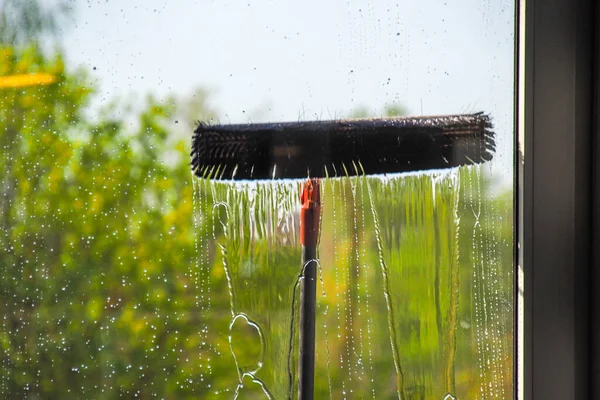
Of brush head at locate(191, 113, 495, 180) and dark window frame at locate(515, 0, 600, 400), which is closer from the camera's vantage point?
brush head at locate(191, 113, 495, 180)

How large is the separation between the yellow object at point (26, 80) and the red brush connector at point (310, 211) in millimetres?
420

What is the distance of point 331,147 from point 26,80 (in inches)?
18.8

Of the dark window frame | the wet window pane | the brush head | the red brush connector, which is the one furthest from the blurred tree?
the dark window frame

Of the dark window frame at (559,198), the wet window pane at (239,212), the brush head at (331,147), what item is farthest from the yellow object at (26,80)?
the dark window frame at (559,198)

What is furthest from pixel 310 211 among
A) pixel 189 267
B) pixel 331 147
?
pixel 189 267

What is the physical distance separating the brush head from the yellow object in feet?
0.75

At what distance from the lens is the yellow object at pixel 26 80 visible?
2.67ft

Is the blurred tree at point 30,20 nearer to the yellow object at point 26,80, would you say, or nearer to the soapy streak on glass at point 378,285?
the yellow object at point 26,80

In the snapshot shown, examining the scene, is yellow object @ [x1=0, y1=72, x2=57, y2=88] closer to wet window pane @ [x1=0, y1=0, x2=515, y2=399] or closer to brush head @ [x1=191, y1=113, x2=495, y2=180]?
wet window pane @ [x1=0, y1=0, x2=515, y2=399]

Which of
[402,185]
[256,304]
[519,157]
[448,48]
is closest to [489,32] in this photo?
[448,48]

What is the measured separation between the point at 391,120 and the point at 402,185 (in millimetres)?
114

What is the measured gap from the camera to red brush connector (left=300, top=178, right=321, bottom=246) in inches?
36.9

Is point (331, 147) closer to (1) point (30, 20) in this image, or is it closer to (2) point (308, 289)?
(2) point (308, 289)

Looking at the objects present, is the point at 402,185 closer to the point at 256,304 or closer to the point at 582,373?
the point at 256,304
